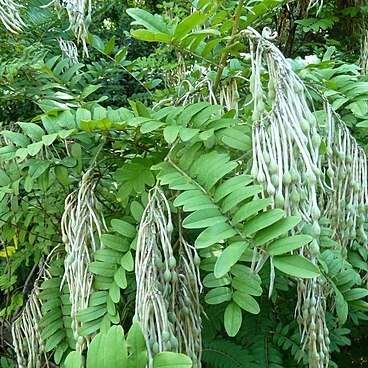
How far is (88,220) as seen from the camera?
42.8 inches

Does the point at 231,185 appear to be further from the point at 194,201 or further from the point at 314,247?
the point at 314,247

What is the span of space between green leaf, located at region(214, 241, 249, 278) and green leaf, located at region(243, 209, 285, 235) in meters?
0.03

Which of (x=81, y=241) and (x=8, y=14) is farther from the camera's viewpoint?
(x=8, y=14)

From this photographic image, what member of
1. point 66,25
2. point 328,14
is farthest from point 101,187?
point 328,14

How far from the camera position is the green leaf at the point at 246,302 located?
896 mm

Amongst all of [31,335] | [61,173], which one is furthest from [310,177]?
[31,335]

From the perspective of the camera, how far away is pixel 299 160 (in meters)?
0.91

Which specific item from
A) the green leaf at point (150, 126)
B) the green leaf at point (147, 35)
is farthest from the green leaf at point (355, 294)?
the green leaf at point (147, 35)

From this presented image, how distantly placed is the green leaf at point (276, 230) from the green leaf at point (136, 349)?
251 millimetres

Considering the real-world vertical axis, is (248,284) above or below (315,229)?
below

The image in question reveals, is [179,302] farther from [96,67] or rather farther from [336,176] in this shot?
[96,67]

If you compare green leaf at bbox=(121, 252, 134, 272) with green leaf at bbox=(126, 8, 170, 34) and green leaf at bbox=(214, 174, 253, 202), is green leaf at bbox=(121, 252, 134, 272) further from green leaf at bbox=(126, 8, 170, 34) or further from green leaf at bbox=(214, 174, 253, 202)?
green leaf at bbox=(126, 8, 170, 34)

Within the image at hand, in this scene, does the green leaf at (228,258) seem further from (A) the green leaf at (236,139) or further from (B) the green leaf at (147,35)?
(B) the green leaf at (147,35)

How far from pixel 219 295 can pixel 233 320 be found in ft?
0.21
